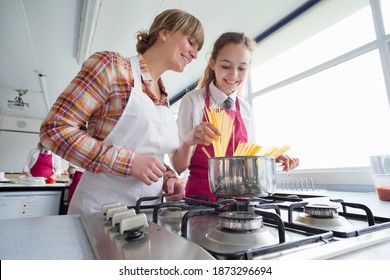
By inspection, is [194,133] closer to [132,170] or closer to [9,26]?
[132,170]

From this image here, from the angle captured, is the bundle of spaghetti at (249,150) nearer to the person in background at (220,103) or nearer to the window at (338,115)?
the person in background at (220,103)

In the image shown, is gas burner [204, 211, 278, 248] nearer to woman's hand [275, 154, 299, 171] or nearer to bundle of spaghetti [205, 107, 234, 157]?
bundle of spaghetti [205, 107, 234, 157]

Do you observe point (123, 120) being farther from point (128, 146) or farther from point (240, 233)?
point (240, 233)

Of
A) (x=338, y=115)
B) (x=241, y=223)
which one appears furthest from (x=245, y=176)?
(x=338, y=115)

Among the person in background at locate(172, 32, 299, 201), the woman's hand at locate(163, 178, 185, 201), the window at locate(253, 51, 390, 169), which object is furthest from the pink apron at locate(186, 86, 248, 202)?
the window at locate(253, 51, 390, 169)

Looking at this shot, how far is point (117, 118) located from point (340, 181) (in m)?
1.53

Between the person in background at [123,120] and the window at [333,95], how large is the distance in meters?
1.42

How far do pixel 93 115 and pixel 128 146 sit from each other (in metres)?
0.16

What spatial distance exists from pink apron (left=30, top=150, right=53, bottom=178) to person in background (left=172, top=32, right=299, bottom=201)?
3.54m

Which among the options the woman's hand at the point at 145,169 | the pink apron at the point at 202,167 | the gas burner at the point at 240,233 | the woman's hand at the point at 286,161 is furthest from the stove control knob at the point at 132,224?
the woman's hand at the point at 286,161

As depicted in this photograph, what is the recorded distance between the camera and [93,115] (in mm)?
758

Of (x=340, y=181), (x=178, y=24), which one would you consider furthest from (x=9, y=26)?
(x=340, y=181)

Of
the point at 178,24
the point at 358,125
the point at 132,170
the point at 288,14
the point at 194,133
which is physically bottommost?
the point at 132,170

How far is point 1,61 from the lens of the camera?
10.4 ft
